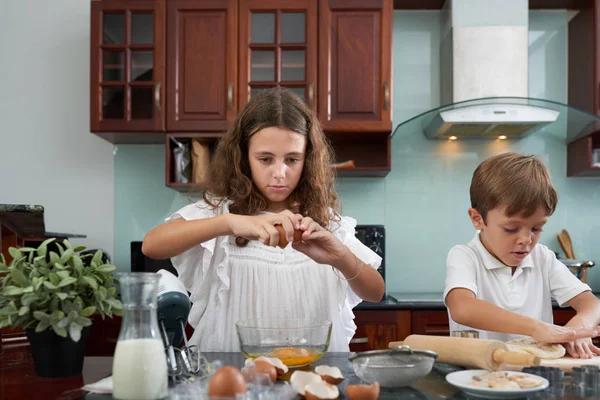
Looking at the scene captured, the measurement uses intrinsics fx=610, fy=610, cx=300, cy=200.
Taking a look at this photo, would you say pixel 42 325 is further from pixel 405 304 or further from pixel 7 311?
pixel 405 304

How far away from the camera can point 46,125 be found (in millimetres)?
3068

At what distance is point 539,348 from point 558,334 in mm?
48

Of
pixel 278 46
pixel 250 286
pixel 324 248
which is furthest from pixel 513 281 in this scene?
pixel 278 46

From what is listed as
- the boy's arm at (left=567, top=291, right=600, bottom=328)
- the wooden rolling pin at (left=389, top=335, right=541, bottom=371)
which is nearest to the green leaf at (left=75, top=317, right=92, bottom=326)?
the wooden rolling pin at (left=389, top=335, right=541, bottom=371)

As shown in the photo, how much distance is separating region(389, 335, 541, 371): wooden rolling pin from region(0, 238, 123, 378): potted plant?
1.88 feet

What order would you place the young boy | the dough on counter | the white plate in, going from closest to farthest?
the white plate
the dough on counter
the young boy

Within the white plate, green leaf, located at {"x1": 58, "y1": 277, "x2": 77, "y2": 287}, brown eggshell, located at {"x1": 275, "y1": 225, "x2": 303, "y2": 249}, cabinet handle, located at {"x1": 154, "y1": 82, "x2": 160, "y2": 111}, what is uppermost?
cabinet handle, located at {"x1": 154, "y1": 82, "x2": 160, "y2": 111}

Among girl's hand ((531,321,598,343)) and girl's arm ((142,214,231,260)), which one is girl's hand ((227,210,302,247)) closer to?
girl's arm ((142,214,231,260))

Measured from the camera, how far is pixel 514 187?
4.69 feet

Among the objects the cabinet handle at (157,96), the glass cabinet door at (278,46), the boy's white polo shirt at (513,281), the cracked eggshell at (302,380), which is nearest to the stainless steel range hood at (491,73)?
the glass cabinet door at (278,46)

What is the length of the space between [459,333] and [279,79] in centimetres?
181

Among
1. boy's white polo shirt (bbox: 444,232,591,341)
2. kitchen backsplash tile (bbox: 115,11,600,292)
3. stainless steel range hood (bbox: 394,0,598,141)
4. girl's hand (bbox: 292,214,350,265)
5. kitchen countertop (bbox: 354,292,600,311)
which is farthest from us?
kitchen backsplash tile (bbox: 115,11,600,292)

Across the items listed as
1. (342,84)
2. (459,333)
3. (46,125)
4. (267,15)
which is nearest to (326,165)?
(459,333)

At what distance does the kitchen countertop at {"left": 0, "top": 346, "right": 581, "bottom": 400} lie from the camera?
89cm
